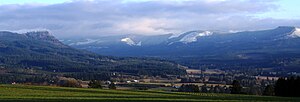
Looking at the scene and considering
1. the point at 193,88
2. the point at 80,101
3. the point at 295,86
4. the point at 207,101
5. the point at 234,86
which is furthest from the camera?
the point at 193,88

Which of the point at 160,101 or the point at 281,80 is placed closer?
the point at 160,101

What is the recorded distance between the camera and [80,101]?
55.2 metres

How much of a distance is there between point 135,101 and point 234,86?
193 feet

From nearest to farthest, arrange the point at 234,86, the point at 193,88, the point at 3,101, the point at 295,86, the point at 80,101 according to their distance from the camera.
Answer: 1. the point at 3,101
2. the point at 80,101
3. the point at 295,86
4. the point at 234,86
5. the point at 193,88

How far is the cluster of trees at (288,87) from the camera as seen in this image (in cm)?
9438

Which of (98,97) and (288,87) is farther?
(288,87)

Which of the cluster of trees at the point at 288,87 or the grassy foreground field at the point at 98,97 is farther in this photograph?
the cluster of trees at the point at 288,87

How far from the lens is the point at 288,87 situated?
9625 cm

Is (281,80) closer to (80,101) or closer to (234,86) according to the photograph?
(234,86)

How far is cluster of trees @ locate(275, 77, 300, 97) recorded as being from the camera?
3716 inches

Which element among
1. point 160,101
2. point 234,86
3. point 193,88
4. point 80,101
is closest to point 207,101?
point 160,101

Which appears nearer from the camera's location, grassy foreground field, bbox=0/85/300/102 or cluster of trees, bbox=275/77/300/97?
grassy foreground field, bbox=0/85/300/102

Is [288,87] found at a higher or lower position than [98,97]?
lower

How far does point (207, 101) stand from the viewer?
58812mm
